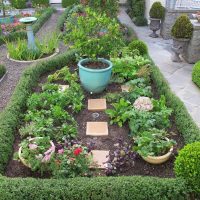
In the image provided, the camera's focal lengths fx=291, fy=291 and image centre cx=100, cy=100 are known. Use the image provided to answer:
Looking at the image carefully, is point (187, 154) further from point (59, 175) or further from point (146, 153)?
point (59, 175)

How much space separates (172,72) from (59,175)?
13.7 feet

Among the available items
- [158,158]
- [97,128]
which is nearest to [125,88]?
[97,128]

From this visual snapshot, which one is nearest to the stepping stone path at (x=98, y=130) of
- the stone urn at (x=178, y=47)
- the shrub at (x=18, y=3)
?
the stone urn at (x=178, y=47)

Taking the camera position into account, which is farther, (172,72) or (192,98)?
(172,72)

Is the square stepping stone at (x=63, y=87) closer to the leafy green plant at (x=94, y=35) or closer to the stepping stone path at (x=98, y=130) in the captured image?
the stepping stone path at (x=98, y=130)

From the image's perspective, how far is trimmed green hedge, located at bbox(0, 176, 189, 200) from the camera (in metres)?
3.06

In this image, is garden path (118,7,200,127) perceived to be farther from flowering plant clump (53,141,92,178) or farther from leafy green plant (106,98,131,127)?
flowering plant clump (53,141,92,178)

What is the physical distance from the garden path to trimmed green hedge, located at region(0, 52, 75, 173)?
2238mm

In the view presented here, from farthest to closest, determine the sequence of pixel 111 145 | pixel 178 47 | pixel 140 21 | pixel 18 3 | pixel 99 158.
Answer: pixel 18 3
pixel 140 21
pixel 178 47
pixel 111 145
pixel 99 158

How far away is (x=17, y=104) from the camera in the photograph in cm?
462

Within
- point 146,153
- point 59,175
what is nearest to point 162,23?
point 146,153

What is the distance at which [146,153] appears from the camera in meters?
3.59

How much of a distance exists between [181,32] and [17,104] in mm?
4275

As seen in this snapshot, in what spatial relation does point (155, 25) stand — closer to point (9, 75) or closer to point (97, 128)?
point (9, 75)
